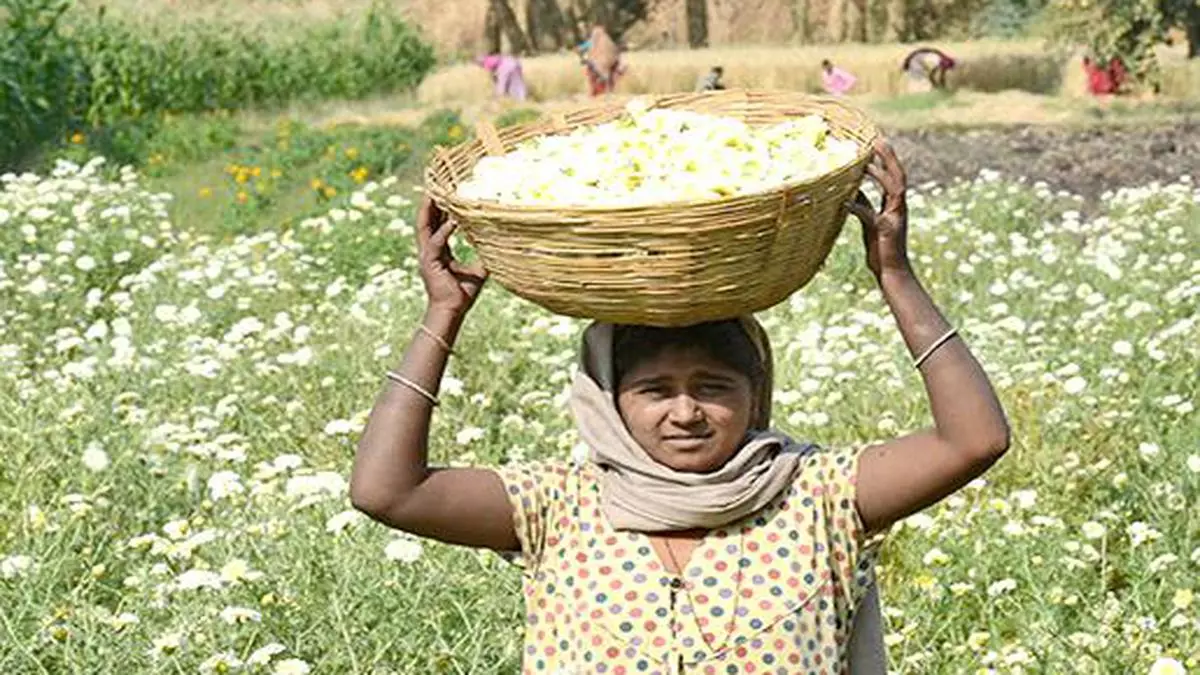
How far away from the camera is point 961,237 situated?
9.66 m

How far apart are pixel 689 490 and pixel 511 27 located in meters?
30.3

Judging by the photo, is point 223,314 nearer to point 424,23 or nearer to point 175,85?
point 175,85

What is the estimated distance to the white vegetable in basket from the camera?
2.79m

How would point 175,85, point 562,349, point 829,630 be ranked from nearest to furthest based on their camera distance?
point 829,630 < point 562,349 < point 175,85

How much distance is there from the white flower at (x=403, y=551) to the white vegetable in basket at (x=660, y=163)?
4.26 ft

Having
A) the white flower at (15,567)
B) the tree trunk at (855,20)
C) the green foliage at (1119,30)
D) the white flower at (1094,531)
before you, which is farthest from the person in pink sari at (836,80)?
the white flower at (15,567)

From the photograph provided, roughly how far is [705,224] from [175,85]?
2107 cm

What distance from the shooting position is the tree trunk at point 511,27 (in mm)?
32562

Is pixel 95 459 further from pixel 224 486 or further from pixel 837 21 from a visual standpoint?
pixel 837 21

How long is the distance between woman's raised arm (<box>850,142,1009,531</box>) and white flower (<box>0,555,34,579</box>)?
2.19 meters

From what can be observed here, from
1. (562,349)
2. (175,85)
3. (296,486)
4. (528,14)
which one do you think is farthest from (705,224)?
(528,14)

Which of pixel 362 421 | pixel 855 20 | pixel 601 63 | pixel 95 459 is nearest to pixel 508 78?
pixel 601 63

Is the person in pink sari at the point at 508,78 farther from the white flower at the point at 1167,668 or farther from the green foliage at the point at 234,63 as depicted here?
the white flower at the point at 1167,668

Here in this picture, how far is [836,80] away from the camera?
27.5 m
